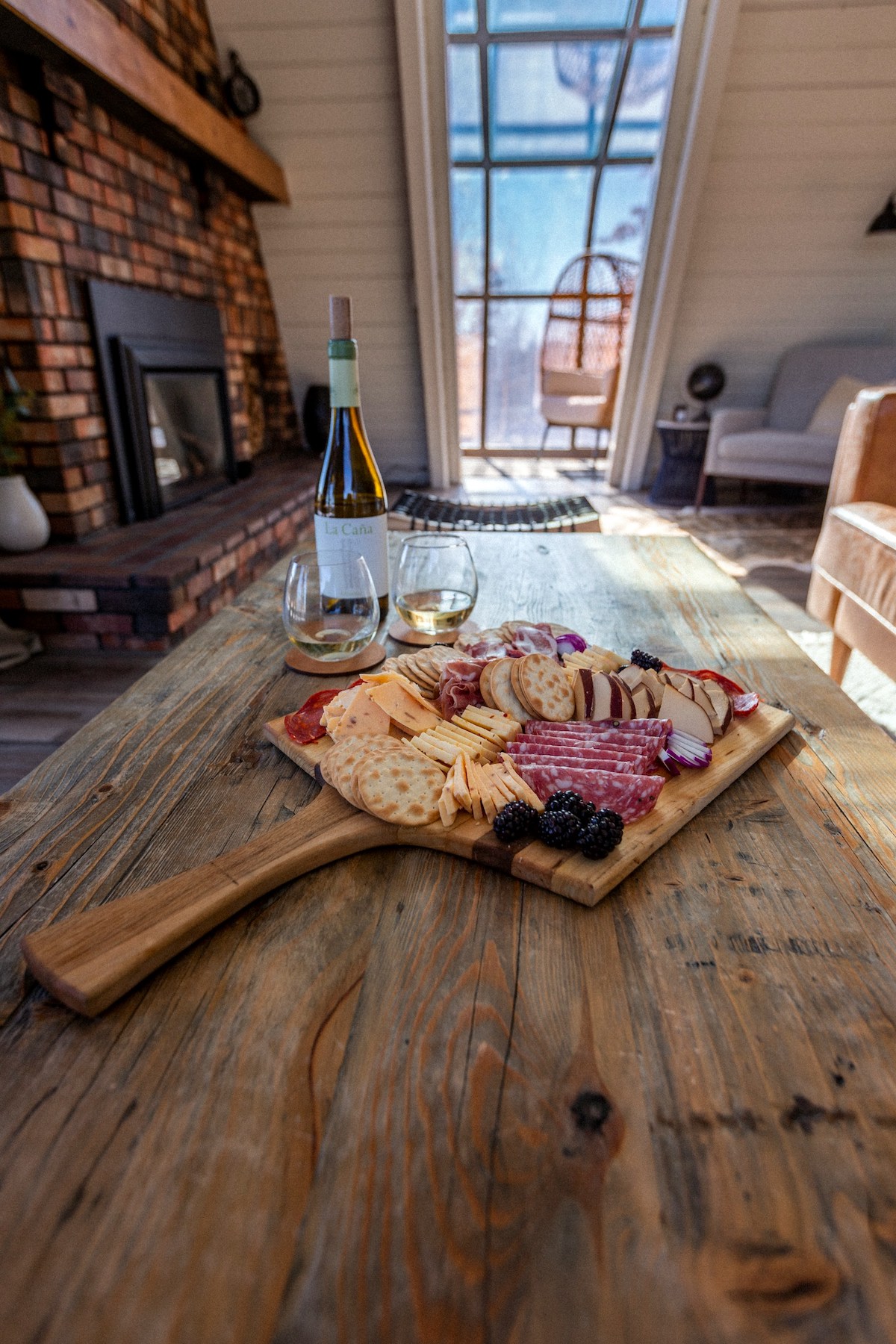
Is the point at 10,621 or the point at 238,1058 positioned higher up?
the point at 238,1058

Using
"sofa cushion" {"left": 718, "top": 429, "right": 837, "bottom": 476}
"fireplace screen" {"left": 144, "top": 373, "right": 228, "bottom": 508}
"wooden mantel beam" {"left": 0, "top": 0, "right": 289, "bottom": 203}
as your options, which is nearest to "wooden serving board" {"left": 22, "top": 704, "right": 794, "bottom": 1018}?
"wooden mantel beam" {"left": 0, "top": 0, "right": 289, "bottom": 203}

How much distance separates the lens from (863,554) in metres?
1.79

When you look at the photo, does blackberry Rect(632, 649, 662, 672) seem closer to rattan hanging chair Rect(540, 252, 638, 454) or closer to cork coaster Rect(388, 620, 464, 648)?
cork coaster Rect(388, 620, 464, 648)

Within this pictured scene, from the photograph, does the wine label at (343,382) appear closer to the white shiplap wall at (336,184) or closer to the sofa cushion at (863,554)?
the sofa cushion at (863,554)

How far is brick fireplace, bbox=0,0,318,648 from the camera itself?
79.5 inches

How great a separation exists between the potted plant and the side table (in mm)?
3424

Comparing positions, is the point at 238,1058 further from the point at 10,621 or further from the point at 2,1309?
the point at 10,621

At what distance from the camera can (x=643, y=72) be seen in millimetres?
4020

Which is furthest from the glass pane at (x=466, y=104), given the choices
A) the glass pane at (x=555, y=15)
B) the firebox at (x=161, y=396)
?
the firebox at (x=161, y=396)

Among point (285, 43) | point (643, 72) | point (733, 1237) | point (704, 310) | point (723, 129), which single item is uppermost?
point (643, 72)

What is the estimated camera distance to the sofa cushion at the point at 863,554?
1667mm

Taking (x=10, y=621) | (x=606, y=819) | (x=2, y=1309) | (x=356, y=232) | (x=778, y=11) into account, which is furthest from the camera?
(x=356, y=232)

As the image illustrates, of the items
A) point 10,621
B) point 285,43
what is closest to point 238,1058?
point 10,621

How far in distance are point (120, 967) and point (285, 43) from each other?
157 inches
